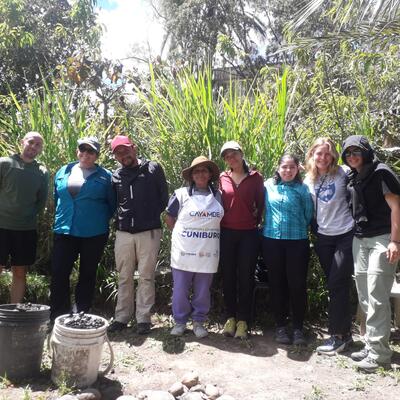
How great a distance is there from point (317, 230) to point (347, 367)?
1.14 metres

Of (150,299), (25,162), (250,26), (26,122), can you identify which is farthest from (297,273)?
(250,26)

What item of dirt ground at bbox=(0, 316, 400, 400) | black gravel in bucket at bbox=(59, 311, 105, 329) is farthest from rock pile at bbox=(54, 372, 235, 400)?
black gravel in bucket at bbox=(59, 311, 105, 329)

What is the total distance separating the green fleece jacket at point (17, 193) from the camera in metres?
4.38

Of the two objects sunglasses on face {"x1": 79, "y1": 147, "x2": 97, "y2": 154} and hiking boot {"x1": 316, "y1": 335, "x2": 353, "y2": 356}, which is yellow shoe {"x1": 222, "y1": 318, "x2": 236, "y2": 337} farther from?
sunglasses on face {"x1": 79, "y1": 147, "x2": 97, "y2": 154}

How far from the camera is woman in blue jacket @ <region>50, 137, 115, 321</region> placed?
4.24 m

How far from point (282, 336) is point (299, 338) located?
150mm

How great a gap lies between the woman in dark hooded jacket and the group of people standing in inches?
0.6

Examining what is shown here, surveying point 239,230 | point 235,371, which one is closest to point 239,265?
point 239,230

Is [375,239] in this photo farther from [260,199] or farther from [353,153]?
[260,199]

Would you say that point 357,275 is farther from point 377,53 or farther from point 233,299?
point 377,53

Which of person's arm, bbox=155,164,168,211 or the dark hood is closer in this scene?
the dark hood

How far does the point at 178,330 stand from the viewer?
4.19m

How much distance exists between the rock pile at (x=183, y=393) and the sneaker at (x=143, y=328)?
1.00 m

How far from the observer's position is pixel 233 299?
14.0 feet
